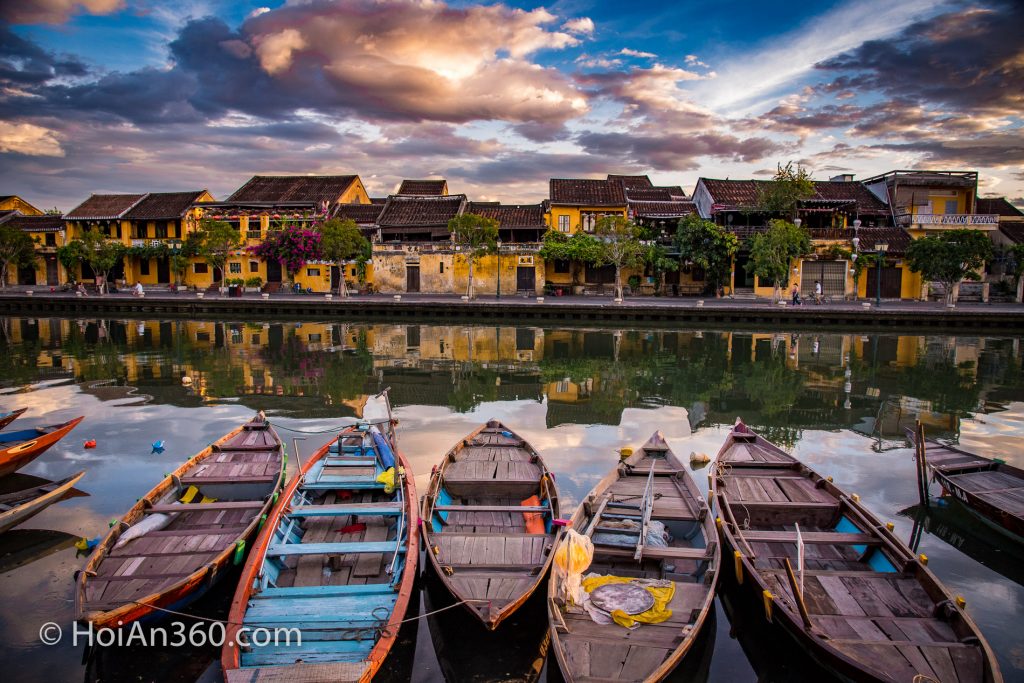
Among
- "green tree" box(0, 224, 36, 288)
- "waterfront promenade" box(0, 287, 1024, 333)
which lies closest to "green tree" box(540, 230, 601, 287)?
"waterfront promenade" box(0, 287, 1024, 333)

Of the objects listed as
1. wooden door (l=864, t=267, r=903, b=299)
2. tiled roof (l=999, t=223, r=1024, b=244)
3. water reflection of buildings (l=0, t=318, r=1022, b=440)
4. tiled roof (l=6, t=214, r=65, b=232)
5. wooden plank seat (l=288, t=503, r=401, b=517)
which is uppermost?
tiled roof (l=6, t=214, r=65, b=232)

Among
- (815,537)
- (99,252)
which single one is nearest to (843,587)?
(815,537)

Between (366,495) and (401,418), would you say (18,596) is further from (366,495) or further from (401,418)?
(401,418)

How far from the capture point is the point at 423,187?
52.6 m

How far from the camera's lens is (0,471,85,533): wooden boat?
8289 mm

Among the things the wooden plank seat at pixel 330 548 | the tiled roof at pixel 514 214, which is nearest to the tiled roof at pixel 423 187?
A: the tiled roof at pixel 514 214

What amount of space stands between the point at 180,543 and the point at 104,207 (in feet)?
167

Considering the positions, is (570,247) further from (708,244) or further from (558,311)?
(708,244)

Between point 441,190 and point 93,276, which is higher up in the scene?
point 441,190

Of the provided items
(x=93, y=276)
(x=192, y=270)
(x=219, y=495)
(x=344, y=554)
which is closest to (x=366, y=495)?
(x=344, y=554)

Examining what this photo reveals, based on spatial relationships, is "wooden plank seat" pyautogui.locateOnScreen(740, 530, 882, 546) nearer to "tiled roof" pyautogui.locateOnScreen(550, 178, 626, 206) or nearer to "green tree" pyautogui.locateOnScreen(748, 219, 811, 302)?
"green tree" pyautogui.locateOnScreen(748, 219, 811, 302)

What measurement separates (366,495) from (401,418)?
6410 millimetres

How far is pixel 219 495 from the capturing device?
9234 millimetres

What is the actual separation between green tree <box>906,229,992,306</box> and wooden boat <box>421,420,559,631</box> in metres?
30.7
